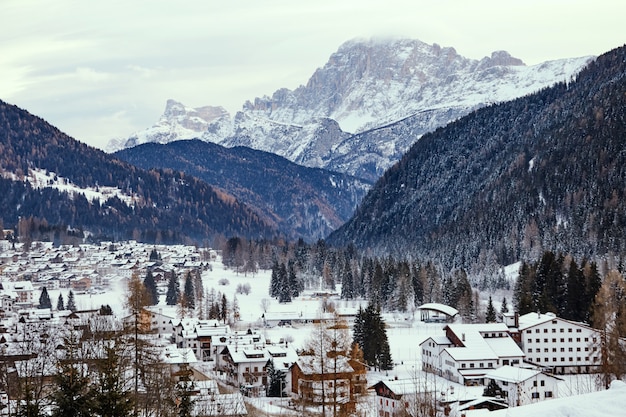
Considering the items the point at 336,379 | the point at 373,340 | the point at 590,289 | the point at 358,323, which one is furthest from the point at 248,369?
the point at 590,289

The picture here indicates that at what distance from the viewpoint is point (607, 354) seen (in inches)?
2306

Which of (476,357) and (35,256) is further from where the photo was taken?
(35,256)

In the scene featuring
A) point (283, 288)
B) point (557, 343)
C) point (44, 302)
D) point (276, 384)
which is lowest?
point (276, 384)

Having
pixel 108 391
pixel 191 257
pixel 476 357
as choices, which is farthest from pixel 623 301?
pixel 191 257

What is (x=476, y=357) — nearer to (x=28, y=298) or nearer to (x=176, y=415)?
(x=176, y=415)

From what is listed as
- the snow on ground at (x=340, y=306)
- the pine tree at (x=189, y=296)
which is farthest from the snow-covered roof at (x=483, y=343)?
the pine tree at (x=189, y=296)

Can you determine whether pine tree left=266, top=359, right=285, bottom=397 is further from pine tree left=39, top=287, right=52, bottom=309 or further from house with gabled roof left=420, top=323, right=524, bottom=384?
pine tree left=39, top=287, right=52, bottom=309

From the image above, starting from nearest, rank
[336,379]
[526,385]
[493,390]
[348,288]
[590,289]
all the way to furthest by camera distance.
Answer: [336,379] → [493,390] → [526,385] → [590,289] → [348,288]

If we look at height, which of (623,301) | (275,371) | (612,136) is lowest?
(275,371)

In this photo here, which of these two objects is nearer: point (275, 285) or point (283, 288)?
point (283, 288)

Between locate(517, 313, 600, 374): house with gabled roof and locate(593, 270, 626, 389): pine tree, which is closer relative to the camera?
locate(593, 270, 626, 389): pine tree

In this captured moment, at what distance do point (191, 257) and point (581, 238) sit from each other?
89305 mm

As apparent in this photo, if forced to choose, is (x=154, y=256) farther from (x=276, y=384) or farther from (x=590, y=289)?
(x=276, y=384)

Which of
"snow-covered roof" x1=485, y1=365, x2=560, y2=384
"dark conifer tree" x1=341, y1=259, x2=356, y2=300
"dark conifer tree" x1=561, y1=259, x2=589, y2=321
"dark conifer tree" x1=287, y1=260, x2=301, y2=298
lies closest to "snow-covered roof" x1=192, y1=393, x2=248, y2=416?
"snow-covered roof" x1=485, y1=365, x2=560, y2=384
